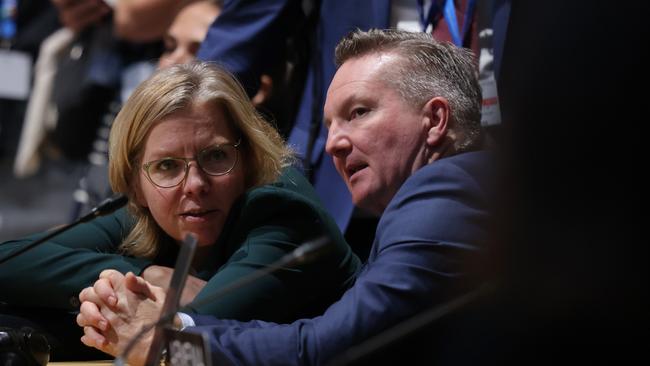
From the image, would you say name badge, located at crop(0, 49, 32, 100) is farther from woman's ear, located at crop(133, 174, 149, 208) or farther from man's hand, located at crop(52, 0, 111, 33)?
woman's ear, located at crop(133, 174, 149, 208)

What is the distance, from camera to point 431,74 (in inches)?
98.0

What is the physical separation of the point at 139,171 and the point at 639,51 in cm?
181

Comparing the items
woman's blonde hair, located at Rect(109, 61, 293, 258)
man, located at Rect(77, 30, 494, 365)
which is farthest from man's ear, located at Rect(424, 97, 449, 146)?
woman's blonde hair, located at Rect(109, 61, 293, 258)

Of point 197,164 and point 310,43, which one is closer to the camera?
point 197,164

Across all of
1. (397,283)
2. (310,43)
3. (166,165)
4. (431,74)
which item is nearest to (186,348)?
(397,283)

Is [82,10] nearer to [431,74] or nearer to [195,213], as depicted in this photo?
[195,213]

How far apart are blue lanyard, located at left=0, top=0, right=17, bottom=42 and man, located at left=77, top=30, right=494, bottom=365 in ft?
19.8

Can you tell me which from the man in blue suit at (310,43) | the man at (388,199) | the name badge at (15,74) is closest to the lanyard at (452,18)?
the man in blue suit at (310,43)

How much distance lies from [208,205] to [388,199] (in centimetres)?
49

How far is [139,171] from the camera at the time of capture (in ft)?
9.52

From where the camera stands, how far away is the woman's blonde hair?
2812 mm

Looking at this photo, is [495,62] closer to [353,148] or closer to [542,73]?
[353,148]

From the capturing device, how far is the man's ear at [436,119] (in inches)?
96.7

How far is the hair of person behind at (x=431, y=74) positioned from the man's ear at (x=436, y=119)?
15mm
